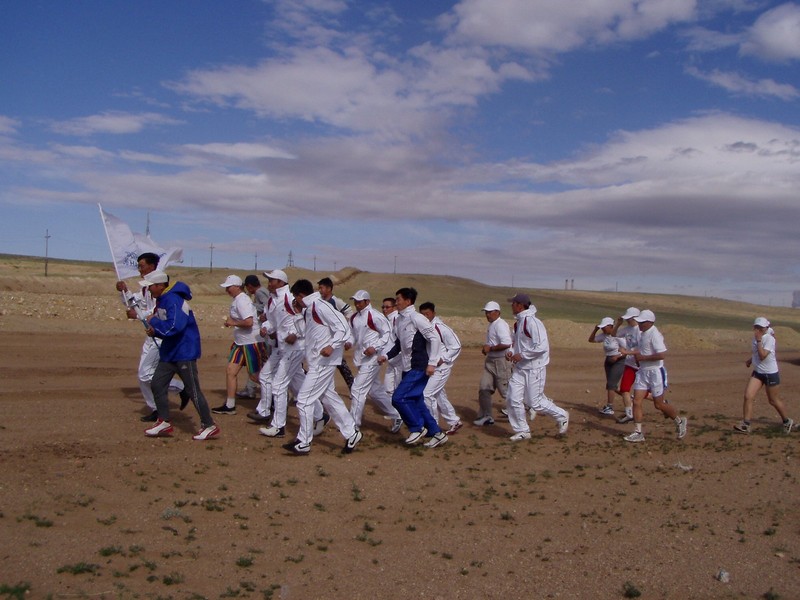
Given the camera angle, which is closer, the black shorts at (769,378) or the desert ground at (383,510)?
the desert ground at (383,510)

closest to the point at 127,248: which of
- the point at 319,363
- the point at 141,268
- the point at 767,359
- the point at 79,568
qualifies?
the point at 141,268

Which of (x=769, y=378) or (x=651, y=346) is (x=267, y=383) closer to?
(x=651, y=346)

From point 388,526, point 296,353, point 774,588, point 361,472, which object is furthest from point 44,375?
point 774,588

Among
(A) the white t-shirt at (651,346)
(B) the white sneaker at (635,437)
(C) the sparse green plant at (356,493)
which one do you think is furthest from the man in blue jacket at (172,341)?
(A) the white t-shirt at (651,346)

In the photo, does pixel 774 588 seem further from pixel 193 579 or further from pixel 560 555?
pixel 193 579

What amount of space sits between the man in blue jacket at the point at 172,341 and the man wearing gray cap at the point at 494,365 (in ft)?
14.5

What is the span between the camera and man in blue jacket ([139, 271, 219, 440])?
912cm

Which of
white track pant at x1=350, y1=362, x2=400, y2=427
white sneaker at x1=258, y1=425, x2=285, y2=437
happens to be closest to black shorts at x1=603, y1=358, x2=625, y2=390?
white track pant at x1=350, y1=362, x2=400, y2=427

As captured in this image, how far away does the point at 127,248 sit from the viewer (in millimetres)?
10672

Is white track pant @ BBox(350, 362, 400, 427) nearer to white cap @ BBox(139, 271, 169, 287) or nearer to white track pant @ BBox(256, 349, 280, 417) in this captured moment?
white track pant @ BBox(256, 349, 280, 417)

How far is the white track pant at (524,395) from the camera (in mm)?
10734

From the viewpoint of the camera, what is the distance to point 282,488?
7879 mm

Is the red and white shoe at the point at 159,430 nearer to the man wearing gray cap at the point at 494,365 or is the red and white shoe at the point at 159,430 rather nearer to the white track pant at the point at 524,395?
the white track pant at the point at 524,395

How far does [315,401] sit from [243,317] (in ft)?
7.79
